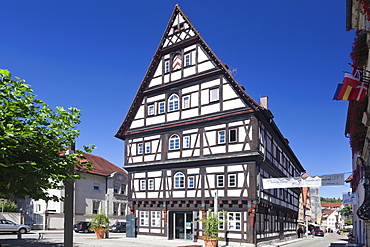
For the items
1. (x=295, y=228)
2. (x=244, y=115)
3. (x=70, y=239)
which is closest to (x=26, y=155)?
(x=70, y=239)

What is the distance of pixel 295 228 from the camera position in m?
47.3

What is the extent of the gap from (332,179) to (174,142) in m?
12.6

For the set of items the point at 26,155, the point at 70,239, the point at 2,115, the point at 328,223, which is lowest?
the point at 328,223

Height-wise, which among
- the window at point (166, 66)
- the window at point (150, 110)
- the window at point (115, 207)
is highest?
the window at point (166, 66)

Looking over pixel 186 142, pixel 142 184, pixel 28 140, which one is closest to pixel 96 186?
pixel 142 184

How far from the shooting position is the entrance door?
30.7m

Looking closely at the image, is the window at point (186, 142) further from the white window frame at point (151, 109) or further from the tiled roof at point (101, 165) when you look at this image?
the tiled roof at point (101, 165)

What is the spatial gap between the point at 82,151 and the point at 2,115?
334 cm

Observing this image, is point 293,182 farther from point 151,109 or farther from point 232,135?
point 151,109

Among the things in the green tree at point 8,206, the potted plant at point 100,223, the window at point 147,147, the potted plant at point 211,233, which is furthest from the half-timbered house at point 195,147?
the green tree at point 8,206

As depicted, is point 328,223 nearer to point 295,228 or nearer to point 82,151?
point 295,228

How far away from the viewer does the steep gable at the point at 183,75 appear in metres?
29.3

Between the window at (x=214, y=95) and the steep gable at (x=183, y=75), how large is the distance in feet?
1.18

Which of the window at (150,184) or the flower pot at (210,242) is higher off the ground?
the window at (150,184)
